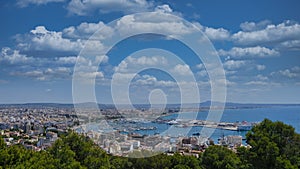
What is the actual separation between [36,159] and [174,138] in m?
9.85

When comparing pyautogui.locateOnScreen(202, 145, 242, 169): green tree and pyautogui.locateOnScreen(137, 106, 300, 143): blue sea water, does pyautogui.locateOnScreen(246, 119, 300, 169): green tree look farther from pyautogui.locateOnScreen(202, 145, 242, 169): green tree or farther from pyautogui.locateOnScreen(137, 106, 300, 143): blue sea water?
pyautogui.locateOnScreen(137, 106, 300, 143): blue sea water

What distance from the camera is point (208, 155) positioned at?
408 inches

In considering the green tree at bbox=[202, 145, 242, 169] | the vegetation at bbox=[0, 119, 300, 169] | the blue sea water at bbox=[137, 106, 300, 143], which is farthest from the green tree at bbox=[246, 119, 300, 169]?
the blue sea water at bbox=[137, 106, 300, 143]

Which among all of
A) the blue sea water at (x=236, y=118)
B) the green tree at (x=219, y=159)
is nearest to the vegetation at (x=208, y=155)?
the green tree at (x=219, y=159)

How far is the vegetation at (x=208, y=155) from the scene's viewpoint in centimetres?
822

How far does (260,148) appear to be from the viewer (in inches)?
340

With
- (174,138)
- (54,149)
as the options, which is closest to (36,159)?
(54,149)

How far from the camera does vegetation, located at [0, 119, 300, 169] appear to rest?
822cm

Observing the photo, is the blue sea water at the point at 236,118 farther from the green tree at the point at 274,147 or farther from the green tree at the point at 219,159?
the green tree at the point at 274,147

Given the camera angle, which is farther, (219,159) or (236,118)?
(236,118)

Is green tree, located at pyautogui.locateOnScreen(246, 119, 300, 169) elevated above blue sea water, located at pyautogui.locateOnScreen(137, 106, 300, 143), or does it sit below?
above

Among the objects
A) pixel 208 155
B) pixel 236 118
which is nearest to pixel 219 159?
pixel 208 155

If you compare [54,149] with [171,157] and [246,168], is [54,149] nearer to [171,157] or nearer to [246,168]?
[171,157]

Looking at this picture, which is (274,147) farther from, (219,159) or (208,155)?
(208,155)
